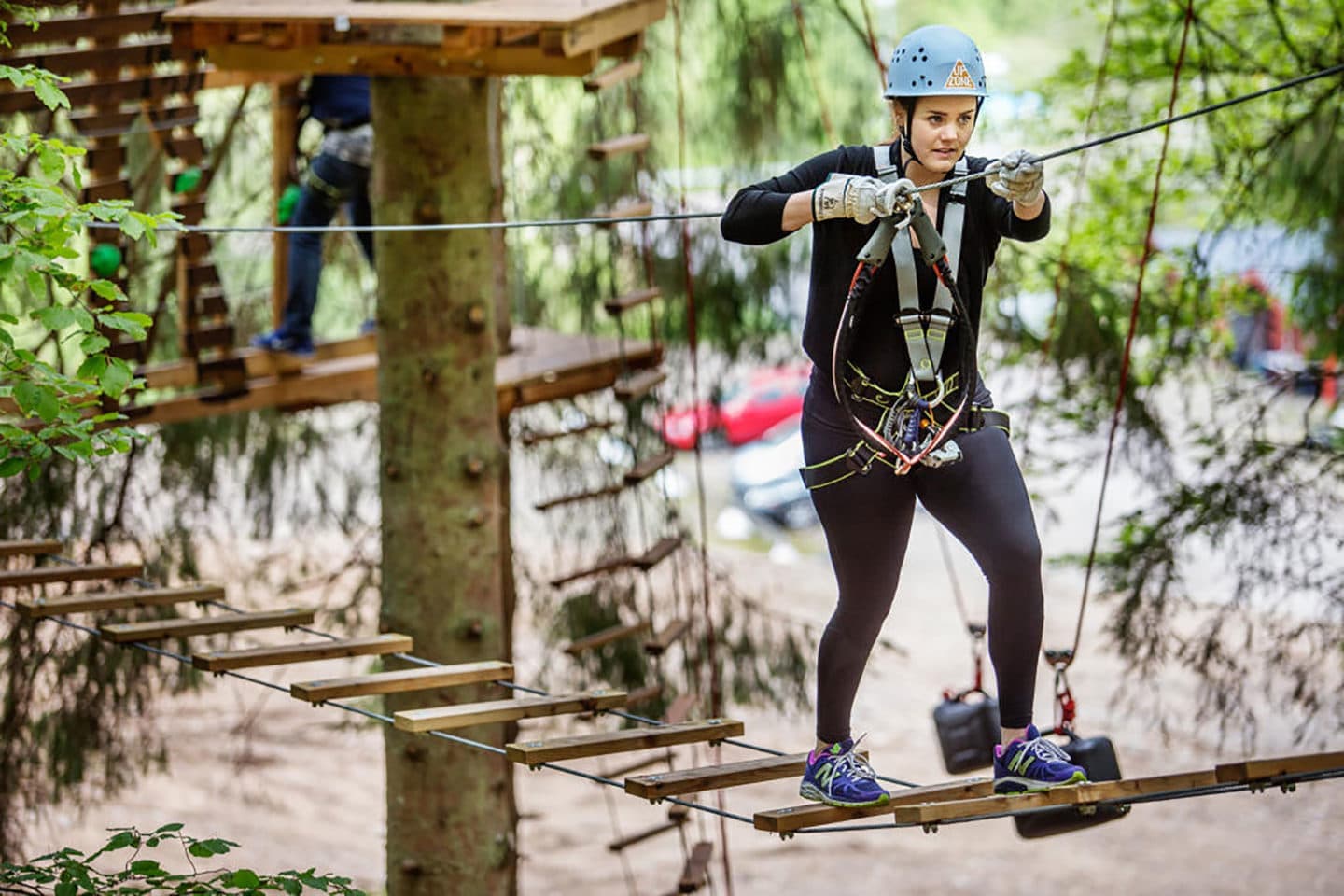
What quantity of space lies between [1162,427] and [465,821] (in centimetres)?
378

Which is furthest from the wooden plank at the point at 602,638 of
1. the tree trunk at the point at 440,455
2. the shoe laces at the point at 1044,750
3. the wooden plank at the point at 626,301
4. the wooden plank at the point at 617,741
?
the shoe laces at the point at 1044,750

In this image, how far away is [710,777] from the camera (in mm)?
3430

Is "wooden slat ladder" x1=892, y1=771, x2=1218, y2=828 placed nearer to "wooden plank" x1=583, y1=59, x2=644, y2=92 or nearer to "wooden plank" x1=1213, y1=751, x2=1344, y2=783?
"wooden plank" x1=1213, y1=751, x2=1344, y2=783

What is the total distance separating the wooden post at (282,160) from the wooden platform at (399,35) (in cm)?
182

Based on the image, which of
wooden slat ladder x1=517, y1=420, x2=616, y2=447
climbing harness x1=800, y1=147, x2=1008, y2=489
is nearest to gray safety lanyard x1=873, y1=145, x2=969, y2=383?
climbing harness x1=800, y1=147, x2=1008, y2=489

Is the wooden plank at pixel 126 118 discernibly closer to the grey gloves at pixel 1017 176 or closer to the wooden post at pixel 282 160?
the wooden post at pixel 282 160

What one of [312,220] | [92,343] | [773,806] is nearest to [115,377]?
[92,343]

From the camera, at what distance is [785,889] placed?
1009cm

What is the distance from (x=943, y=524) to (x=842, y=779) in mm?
536

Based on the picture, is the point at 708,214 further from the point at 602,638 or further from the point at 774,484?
the point at 774,484

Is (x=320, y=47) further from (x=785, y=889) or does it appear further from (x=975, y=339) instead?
(x=785, y=889)

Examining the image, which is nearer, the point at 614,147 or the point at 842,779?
the point at 842,779

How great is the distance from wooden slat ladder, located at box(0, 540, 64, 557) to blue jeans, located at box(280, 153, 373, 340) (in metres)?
1.44

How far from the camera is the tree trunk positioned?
5.22 m
